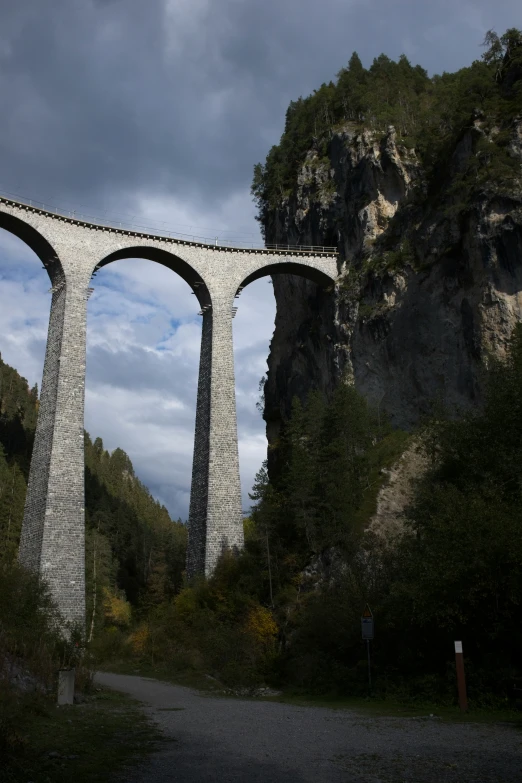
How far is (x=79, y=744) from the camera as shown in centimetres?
920

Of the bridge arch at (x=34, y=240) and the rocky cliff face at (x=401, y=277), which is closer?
the rocky cliff face at (x=401, y=277)

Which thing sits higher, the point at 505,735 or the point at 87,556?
the point at 87,556

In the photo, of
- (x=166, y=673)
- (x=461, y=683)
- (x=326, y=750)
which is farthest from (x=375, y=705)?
(x=166, y=673)

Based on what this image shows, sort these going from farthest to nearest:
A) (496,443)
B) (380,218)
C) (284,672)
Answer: (380,218), (284,672), (496,443)

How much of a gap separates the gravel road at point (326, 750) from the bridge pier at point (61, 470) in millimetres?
17445

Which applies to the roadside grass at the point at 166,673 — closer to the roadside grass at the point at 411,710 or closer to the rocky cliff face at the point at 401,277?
the roadside grass at the point at 411,710

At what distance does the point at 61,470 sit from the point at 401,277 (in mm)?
19546

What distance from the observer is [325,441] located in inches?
1323

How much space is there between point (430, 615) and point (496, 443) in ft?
19.4

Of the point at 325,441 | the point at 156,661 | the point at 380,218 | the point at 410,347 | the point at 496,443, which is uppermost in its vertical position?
the point at 380,218

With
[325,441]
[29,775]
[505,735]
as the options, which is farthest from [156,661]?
[29,775]

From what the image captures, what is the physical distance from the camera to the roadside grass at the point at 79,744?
Result: 7.19 m

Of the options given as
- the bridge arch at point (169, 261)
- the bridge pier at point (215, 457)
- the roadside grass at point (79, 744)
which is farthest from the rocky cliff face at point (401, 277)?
the roadside grass at point (79, 744)

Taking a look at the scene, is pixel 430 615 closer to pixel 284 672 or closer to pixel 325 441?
pixel 284 672
